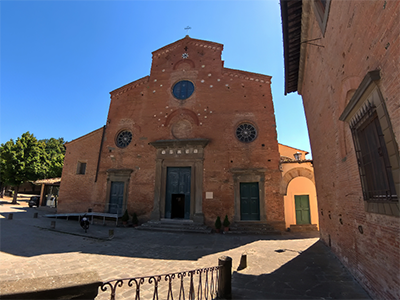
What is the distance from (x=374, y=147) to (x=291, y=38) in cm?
683

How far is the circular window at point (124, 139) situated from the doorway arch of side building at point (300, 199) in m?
11.0

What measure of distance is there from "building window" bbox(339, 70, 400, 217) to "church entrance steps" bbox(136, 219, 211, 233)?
8.87 metres

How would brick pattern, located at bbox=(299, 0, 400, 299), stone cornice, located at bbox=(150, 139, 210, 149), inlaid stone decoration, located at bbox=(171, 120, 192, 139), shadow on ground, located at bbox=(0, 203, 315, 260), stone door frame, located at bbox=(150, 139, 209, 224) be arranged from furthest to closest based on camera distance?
inlaid stone decoration, located at bbox=(171, 120, 192, 139) < stone cornice, located at bbox=(150, 139, 210, 149) < stone door frame, located at bbox=(150, 139, 209, 224) < shadow on ground, located at bbox=(0, 203, 315, 260) < brick pattern, located at bbox=(299, 0, 400, 299)

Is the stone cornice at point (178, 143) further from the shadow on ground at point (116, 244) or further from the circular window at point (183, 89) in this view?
the shadow on ground at point (116, 244)

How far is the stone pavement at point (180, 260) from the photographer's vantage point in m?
4.57

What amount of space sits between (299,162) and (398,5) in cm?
1095

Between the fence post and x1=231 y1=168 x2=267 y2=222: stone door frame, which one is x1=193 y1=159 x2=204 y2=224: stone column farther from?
the fence post

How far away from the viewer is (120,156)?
1538 centimetres

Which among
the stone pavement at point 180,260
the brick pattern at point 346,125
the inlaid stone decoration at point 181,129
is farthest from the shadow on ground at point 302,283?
the inlaid stone decoration at point 181,129

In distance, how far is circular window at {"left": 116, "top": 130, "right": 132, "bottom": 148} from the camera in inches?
617

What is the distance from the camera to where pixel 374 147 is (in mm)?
4000

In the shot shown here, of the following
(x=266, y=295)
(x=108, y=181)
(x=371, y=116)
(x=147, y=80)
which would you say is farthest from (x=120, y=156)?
(x=371, y=116)

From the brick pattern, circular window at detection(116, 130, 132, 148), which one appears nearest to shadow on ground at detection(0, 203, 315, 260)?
the brick pattern

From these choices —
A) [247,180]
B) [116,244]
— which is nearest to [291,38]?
[247,180]
